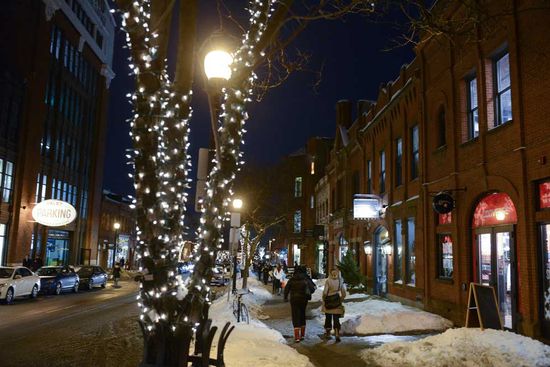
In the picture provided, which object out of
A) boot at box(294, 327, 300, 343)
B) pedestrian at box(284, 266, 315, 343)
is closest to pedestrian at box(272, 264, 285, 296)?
pedestrian at box(284, 266, 315, 343)

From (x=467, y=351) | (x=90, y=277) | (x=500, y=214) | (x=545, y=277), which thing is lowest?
(x=467, y=351)

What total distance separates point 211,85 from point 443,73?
11450mm

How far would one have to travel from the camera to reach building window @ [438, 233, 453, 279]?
15.9 meters

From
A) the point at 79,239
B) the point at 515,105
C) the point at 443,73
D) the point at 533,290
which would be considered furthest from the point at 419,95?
the point at 79,239

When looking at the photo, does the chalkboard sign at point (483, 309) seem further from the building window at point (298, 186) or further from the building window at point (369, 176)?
the building window at point (298, 186)

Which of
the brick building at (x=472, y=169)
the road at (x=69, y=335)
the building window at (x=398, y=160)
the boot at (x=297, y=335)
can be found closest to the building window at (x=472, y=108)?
the brick building at (x=472, y=169)

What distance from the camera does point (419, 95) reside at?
60.9ft

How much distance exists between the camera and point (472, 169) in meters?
14.4

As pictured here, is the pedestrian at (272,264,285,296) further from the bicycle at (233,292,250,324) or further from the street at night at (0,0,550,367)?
the bicycle at (233,292,250,324)

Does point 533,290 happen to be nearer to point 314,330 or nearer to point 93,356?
point 314,330

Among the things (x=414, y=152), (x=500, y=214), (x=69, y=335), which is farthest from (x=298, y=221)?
(x=69, y=335)

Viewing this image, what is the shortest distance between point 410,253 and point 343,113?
18.0 m

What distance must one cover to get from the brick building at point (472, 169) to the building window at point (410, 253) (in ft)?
0.12

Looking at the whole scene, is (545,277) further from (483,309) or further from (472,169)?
(472,169)
